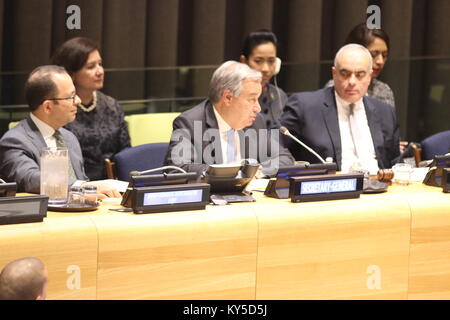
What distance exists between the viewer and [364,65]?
4961 millimetres

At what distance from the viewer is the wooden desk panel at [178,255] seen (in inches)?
125

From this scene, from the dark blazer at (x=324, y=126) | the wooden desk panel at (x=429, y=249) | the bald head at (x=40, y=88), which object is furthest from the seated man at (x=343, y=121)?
the bald head at (x=40, y=88)

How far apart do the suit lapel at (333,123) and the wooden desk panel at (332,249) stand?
1.16 meters

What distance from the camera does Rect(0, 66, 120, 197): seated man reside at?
3.90 metres

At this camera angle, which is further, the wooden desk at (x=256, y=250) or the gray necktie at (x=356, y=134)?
the gray necktie at (x=356, y=134)

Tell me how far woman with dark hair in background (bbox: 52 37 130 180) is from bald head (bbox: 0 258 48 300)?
9.67ft

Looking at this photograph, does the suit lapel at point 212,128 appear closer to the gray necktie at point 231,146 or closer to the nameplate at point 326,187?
the gray necktie at point 231,146

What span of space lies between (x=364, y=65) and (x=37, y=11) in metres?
2.44

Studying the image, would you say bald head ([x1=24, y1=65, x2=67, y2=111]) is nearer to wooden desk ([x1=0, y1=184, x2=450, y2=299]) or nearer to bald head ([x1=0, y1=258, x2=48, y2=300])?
wooden desk ([x1=0, y1=184, x2=450, y2=299])

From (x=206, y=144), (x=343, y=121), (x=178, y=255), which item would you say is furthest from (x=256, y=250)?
(x=343, y=121)

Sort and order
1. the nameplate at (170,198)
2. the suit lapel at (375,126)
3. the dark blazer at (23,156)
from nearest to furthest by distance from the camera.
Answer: the nameplate at (170,198), the dark blazer at (23,156), the suit lapel at (375,126)

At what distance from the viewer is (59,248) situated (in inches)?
120

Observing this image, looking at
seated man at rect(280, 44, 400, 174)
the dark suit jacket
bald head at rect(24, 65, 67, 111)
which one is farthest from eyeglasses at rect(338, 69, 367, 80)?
bald head at rect(24, 65, 67, 111)

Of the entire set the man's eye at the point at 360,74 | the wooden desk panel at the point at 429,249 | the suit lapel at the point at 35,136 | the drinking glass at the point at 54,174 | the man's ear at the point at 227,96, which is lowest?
the wooden desk panel at the point at 429,249
